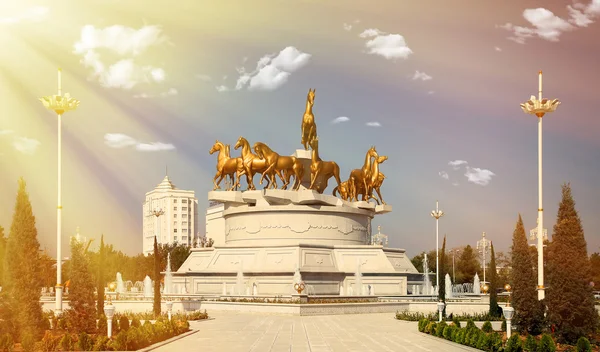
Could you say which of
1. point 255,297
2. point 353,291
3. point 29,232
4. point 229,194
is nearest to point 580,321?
point 29,232

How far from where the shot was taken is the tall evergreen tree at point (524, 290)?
75.2 ft

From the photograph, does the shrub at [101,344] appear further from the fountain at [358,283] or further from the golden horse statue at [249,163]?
the golden horse statue at [249,163]

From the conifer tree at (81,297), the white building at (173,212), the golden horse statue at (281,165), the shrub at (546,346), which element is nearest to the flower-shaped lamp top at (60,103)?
the conifer tree at (81,297)

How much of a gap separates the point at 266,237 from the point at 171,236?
350ft

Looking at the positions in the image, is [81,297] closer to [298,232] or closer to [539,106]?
[539,106]

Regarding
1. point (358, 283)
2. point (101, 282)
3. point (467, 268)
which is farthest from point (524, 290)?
point (467, 268)

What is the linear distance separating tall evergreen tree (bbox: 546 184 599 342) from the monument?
27.2 m

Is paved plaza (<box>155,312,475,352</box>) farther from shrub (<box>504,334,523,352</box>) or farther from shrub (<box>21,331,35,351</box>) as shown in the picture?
shrub (<box>21,331,35,351</box>)

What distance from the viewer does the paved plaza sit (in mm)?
20141

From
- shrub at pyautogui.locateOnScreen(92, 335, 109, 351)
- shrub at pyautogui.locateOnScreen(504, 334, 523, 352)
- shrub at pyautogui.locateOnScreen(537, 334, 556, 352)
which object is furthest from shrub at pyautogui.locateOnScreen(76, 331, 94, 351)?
shrub at pyautogui.locateOnScreen(537, 334, 556, 352)

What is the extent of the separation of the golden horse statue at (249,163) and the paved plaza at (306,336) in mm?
22087

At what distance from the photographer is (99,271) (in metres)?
28.1

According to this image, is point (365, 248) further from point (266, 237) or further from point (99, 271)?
point (99, 271)

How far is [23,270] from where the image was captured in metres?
21.0
